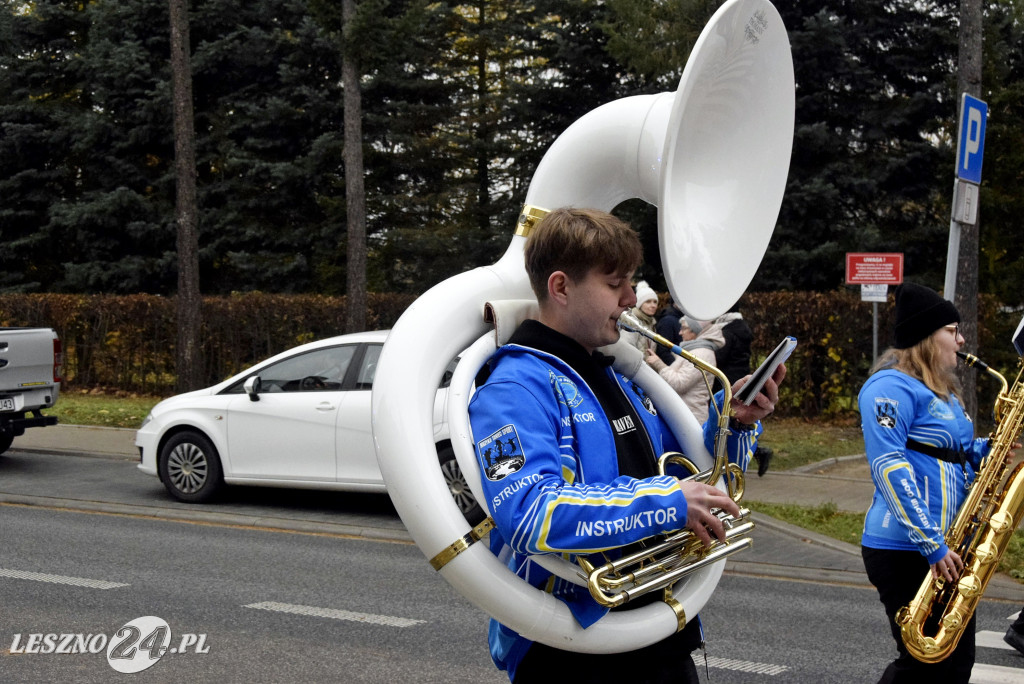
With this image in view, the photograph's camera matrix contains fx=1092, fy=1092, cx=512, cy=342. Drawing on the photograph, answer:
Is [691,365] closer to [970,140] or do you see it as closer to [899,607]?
[970,140]

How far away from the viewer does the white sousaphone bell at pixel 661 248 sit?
2.16 meters

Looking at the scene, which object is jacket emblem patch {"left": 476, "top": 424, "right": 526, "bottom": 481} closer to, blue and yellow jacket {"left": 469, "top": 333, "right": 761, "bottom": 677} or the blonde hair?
blue and yellow jacket {"left": 469, "top": 333, "right": 761, "bottom": 677}

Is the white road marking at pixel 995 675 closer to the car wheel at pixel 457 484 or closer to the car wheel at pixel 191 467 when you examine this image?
the car wheel at pixel 457 484

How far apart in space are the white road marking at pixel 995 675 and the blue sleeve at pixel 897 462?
1.90 meters

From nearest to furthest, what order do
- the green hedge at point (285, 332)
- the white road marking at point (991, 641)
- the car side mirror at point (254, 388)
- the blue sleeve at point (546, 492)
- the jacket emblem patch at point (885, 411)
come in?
1. the blue sleeve at point (546, 492)
2. the jacket emblem patch at point (885, 411)
3. the white road marking at point (991, 641)
4. the car side mirror at point (254, 388)
5. the green hedge at point (285, 332)

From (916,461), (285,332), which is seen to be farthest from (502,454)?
(285,332)

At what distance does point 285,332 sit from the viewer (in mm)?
19547

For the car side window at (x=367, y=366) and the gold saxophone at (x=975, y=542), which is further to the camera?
the car side window at (x=367, y=366)

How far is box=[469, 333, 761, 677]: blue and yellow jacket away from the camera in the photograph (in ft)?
6.59

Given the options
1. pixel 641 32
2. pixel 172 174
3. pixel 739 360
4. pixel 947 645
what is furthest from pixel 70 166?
pixel 947 645

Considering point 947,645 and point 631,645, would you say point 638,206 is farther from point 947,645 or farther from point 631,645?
point 631,645

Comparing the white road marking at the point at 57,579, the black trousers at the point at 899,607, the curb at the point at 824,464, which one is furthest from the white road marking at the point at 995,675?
the curb at the point at 824,464

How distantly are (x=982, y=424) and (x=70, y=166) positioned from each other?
23.3 metres

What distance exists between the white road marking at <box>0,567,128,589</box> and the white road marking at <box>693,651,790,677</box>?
365 centimetres
